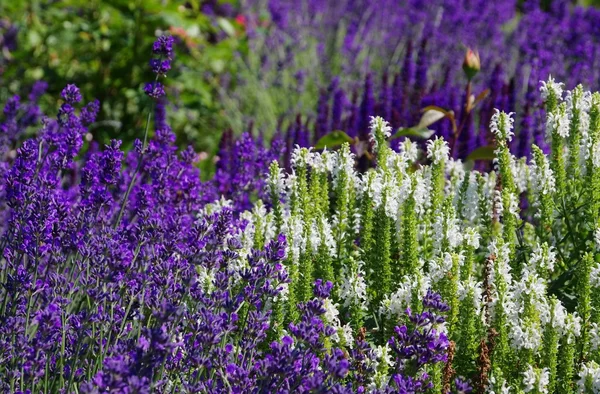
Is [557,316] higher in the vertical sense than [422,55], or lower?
lower

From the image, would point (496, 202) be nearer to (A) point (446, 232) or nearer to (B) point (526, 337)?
(A) point (446, 232)

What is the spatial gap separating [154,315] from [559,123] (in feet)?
5.67

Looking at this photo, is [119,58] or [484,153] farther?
[119,58]

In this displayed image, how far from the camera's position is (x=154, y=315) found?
76.7 inches

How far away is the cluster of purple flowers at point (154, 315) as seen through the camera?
2.04 meters

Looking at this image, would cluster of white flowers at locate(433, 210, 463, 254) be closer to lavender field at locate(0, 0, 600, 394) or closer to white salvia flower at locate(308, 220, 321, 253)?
lavender field at locate(0, 0, 600, 394)

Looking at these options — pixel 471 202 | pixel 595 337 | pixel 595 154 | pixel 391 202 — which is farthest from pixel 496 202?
pixel 595 337

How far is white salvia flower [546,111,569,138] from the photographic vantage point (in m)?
3.04

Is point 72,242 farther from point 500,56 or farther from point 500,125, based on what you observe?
point 500,56

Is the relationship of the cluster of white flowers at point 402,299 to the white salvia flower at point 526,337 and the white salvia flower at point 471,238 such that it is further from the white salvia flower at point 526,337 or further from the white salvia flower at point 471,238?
the white salvia flower at point 526,337

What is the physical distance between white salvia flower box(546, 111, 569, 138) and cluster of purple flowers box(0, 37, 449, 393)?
0.96 metres

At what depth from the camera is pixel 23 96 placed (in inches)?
250

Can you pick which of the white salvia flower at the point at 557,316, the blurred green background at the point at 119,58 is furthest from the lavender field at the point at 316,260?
the blurred green background at the point at 119,58

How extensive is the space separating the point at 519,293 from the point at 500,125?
0.74 meters
